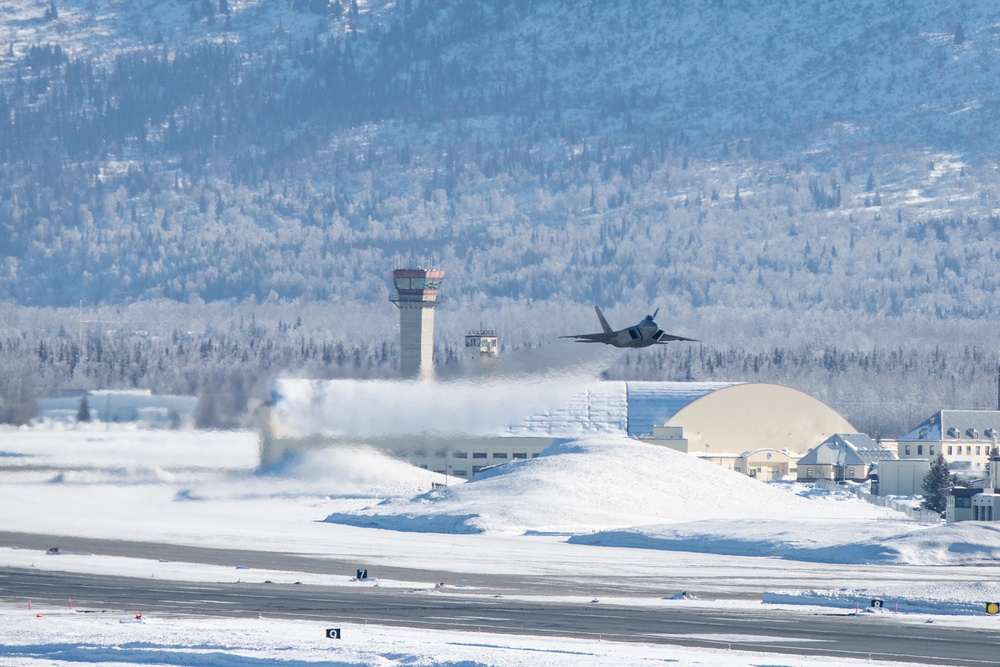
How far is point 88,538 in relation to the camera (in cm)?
11231

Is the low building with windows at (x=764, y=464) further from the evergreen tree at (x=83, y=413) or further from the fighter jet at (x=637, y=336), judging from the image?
the fighter jet at (x=637, y=336)

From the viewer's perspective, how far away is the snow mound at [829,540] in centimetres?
10694

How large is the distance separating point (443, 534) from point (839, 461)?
2792 inches

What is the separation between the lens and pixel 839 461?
18800 centimetres

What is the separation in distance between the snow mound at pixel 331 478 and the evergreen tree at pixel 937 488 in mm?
39140

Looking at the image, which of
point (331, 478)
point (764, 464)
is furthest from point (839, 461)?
point (331, 478)

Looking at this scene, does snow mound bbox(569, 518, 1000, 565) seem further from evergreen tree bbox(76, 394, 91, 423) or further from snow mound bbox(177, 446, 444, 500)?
evergreen tree bbox(76, 394, 91, 423)

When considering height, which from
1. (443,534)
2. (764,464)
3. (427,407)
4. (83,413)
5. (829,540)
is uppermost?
(427,407)

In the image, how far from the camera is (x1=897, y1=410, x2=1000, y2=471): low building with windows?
191 metres

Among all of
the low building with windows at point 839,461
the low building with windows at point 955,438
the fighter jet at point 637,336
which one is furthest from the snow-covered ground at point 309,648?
the low building with windows at point 955,438

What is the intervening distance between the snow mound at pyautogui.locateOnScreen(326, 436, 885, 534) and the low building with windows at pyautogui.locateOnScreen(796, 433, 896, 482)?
30.5m

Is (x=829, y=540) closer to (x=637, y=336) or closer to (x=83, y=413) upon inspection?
(x=637, y=336)

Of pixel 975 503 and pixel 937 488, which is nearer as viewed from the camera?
pixel 975 503

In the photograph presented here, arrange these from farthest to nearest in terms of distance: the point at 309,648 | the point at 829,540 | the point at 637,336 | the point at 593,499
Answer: the point at 593,499 → the point at 829,540 → the point at 637,336 → the point at 309,648
